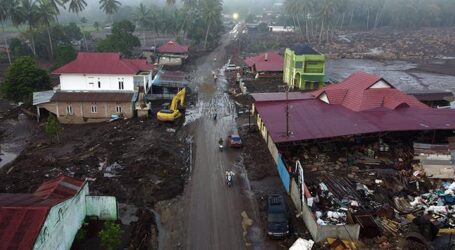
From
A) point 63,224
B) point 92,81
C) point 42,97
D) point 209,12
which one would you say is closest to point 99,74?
point 92,81

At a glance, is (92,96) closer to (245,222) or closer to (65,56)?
(65,56)

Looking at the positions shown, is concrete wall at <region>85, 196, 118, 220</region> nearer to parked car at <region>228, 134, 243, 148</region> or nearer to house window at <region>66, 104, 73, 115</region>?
parked car at <region>228, 134, 243, 148</region>

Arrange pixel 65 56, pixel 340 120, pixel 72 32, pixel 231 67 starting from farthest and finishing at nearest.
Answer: pixel 72 32, pixel 231 67, pixel 65 56, pixel 340 120

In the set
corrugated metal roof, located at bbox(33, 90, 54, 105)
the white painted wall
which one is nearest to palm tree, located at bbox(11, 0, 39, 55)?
corrugated metal roof, located at bbox(33, 90, 54, 105)

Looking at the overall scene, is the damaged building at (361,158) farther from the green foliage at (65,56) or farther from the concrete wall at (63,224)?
the green foliage at (65,56)

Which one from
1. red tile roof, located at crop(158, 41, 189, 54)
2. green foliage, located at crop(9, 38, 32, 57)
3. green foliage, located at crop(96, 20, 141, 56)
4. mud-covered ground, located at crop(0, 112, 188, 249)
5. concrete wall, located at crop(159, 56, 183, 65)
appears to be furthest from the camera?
red tile roof, located at crop(158, 41, 189, 54)

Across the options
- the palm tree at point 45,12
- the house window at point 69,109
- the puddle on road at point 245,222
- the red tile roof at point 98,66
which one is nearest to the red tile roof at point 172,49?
the palm tree at point 45,12
